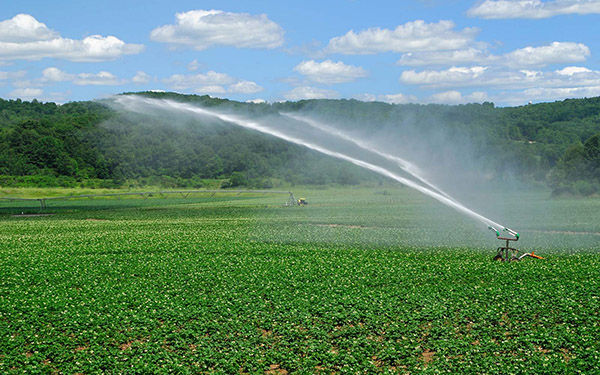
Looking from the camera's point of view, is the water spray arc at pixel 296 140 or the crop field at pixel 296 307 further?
the water spray arc at pixel 296 140

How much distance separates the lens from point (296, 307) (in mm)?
18141

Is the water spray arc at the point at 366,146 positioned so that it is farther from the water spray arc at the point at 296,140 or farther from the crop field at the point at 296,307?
the crop field at the point at 296,307

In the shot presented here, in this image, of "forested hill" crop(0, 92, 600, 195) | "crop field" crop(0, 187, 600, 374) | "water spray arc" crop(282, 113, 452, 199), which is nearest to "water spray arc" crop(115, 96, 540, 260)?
"water spray arc" crop(282, 113, 452, 199)

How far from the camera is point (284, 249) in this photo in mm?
30219

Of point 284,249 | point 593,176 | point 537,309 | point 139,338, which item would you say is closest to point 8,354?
point 139,338

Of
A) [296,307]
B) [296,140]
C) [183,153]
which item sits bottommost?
[296,307]

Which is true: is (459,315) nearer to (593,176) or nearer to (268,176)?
(593,176)

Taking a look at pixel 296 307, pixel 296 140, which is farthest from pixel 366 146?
pixel 296 307

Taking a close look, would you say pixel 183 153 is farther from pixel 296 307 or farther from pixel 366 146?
pixel 296 307

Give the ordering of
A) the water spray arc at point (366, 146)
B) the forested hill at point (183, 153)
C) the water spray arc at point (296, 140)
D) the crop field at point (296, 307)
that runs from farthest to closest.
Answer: the forested hill at point (183, 153)
the water spray arc at point (366, 146)
the water spray arc at point (296, 140)
the crop field at point (296, 307)

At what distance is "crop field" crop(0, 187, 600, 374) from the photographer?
14242mm

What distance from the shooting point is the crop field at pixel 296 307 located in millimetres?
14242

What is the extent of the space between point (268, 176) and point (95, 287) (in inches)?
3408

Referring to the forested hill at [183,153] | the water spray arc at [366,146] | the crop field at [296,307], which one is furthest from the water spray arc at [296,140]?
the forested hill at [183,153]
